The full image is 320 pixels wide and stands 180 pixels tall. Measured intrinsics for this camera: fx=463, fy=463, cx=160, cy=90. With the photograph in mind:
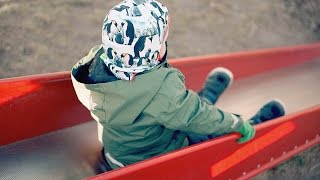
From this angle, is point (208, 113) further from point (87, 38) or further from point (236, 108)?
point (87, 38)

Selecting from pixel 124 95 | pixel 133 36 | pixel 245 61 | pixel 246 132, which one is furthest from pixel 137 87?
pixel 245 61

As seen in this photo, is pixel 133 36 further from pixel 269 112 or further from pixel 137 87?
pixel 269 112

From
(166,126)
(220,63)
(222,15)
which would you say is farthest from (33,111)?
(222,15)

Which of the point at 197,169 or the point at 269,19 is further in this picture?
the point at 269,19

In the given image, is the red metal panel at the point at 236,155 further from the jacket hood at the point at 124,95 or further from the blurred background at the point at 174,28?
the blurred background at the point at 174,28

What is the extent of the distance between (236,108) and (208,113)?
926 mm

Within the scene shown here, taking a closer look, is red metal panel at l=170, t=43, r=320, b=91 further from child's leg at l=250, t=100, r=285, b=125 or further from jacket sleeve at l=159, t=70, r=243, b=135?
jacket sleeve at l=159, t=70, r=243, b=135

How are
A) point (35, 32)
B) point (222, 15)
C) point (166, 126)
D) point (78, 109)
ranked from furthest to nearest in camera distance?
1. point (222, 15)
2. point (35, 32)
3. point (78, 109)
4. point (166, 126)

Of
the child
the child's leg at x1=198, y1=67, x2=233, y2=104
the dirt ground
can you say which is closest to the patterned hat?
Result: the child

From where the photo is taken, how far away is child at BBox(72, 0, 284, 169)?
1.56 m

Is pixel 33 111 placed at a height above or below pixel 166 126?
below

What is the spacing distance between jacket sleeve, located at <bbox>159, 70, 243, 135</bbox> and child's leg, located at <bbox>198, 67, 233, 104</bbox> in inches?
23.6

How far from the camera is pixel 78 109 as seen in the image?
2.23 metres

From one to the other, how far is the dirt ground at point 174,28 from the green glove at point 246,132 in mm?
1464
